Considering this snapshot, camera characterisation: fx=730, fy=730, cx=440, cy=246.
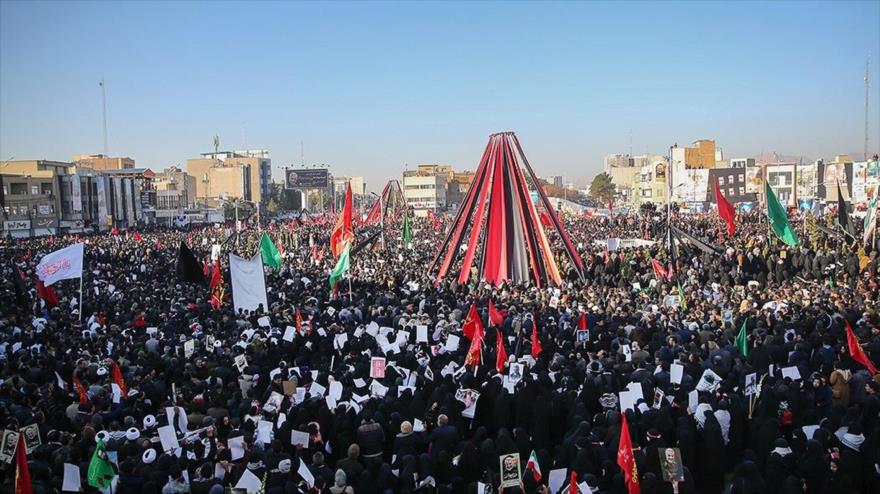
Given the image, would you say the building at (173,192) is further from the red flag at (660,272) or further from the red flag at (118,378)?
the red flag at (118,378)

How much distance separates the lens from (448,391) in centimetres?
991

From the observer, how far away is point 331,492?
276 inches

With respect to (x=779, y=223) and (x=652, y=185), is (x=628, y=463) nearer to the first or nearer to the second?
(x=779, y=223)

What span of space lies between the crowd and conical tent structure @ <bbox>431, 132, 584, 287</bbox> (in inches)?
112

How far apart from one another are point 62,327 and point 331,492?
36.5 feet

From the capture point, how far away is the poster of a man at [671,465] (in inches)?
274

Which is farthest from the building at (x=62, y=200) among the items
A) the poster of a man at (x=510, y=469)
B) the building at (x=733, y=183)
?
the building at (x=733, y=183)

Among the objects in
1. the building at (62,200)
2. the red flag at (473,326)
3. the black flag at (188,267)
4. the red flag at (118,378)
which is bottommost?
the red flag at (118,378)

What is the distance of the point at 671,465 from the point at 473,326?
650cm

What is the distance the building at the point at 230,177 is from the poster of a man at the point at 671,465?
111m

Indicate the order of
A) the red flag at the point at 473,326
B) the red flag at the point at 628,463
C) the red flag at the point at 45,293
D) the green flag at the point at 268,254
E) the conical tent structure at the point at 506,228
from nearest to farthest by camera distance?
the red flag at the point at 628,463
the red flag at the point at 473,326
the red flag at the point at 45,293
the conical tent structure at the point at 506,228
the green flag at the point at 268,254

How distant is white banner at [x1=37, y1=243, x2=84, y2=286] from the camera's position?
16.3 meters

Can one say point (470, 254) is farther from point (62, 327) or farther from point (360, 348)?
point (62, 327)

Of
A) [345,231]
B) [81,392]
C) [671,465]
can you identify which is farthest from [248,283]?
[671,465]
